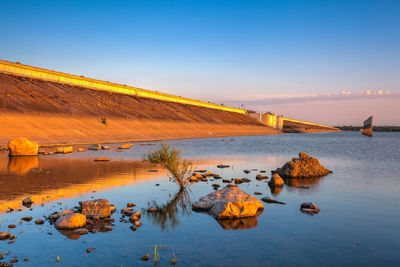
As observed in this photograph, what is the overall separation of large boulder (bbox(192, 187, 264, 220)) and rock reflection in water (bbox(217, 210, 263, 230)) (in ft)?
0.86

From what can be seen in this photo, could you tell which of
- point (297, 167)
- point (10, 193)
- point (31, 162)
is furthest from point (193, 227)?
point (31, 162)

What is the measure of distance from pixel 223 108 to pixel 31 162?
427 feet

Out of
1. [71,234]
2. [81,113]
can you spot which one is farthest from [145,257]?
[81,113]

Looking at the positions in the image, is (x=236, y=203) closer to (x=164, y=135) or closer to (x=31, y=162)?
(x=31, y=162)

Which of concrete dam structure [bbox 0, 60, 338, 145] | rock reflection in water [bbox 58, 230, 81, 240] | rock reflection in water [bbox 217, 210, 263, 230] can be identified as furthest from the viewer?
concrete dam structure [bbox 0, 60, 338, 145]

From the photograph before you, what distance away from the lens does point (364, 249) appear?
8969 millimetres

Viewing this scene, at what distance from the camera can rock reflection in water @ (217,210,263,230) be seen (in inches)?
414

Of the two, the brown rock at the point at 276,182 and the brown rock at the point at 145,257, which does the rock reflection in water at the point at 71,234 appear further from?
the brown rock at the point at 276,182

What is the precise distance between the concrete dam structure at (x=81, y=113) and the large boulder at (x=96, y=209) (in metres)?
31.1

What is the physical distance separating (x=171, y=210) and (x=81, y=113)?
4944 centimetres

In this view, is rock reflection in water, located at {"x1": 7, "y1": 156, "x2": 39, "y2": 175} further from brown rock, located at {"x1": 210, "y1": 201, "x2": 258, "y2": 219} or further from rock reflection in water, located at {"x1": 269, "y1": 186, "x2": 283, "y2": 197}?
rock reflection in water, located at {"x1": 269, "y1": 186, "x2": 283, "y2": 197}

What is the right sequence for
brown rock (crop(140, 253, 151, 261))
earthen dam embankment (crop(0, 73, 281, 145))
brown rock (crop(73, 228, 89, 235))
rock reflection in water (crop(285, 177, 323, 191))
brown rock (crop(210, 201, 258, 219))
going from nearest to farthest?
brown rock (crop(140, 253, 151, 261)) → brown rock (crop(73, 228, 89, 235)) → brown rock (crop(210, 201, 258, 219)) → rock reflection in water (crop(285, 177, 323, 191)) → earthen dam embankment (crop(0, 73, 281, 145))

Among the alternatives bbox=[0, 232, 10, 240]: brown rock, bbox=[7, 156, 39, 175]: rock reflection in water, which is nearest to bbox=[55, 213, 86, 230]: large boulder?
bbox=[0, 232, 10, 240]: brown rock

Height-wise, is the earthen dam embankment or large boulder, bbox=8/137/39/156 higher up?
the earthen dam embankment
